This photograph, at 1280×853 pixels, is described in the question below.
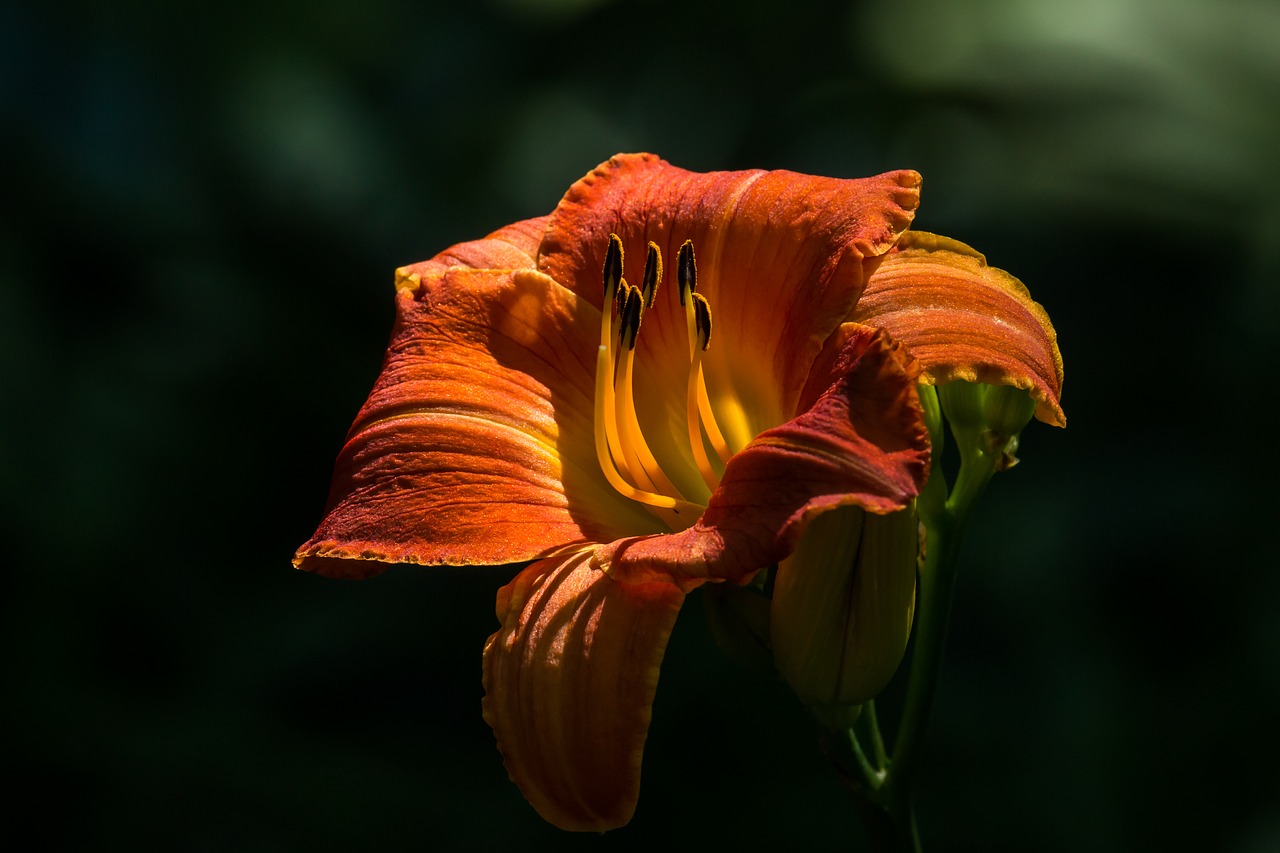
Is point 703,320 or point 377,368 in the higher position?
point 703,320

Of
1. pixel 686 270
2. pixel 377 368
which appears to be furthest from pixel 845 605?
pixel 377 368

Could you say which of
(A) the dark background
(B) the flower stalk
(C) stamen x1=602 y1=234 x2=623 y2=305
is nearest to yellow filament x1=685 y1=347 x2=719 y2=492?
(C) stamen x1=602 y1=234 x2=623 y2=305

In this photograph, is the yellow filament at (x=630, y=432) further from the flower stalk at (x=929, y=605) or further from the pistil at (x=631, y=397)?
the flower stalk at (x=929, y=605)

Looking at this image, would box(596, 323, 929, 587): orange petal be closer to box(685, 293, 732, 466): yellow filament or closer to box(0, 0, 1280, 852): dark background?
box(685, 293, 732, 466): yellow filament

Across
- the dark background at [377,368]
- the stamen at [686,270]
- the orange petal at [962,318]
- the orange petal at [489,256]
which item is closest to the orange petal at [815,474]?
the orange petal at [962,318]

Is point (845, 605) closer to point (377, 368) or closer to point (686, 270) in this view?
point (686, 270)

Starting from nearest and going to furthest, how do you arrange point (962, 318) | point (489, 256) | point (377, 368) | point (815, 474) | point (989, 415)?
1. point (815, 474)
2. point (962, 318)
3. point (989, 415)
4. point (489, 256)
5. point (377, 368)

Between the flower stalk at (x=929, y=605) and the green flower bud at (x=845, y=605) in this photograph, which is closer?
the green flower bud at (x=845, y=605)
